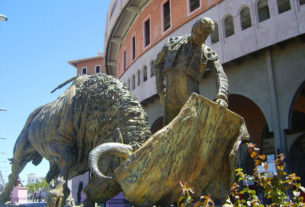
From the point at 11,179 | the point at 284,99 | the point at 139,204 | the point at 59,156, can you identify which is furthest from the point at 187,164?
the point at 284,99

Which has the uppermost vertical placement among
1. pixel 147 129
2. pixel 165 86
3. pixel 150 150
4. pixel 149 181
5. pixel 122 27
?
pixel 122 27

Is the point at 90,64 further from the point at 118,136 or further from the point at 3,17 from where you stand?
the point at 118,136

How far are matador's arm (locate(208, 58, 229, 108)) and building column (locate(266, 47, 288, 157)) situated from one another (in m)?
8.10

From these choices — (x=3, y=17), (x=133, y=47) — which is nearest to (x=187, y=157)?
(x=3, y=17)

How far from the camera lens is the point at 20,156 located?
6445 millimetres

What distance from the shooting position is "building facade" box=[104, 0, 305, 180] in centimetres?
1084

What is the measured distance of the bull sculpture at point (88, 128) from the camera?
11.2 ft

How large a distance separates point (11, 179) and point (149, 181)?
16.7 feet

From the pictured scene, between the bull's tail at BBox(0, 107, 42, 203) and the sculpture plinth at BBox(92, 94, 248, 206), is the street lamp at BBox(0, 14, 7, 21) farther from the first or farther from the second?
the sculpture plinth at BBox(92, 94, 248, 206)

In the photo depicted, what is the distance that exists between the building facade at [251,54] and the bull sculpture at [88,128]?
781 centimetres

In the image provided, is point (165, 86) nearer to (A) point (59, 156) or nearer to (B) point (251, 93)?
(A) point (59, 156)

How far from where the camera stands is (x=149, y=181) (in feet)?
8.34

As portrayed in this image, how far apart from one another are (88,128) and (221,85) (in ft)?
6.24

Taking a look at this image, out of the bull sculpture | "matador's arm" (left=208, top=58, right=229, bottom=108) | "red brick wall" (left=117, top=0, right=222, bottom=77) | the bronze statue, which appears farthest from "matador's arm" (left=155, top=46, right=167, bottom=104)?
"red brick wall" (left=117, top=0, right=222, bottom=77)
